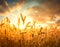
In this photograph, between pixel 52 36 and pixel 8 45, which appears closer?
pixel 8 45

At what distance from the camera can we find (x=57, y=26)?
2461 millimetres

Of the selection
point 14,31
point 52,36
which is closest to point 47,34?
point 52,36

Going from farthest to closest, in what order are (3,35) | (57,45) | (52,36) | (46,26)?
(46,26), (52,36), (57,45), (3,35)

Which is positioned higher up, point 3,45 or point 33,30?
point 33,30

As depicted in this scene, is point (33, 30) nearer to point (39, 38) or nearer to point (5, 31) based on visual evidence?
point (39, 38)

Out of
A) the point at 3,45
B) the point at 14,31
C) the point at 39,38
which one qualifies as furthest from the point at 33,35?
the point at 3,45

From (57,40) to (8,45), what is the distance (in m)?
0.72

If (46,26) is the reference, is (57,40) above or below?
below

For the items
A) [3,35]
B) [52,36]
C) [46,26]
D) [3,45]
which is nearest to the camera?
[3,45]

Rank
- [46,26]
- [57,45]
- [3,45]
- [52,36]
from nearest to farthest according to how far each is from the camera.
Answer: [3,45] → [57,45] → [52,36] → [46,26]

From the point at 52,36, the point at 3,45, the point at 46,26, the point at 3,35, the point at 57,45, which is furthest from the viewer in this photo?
the point at 46,26

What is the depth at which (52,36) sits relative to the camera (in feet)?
7.82

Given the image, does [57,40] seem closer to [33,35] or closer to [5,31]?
[33,35]

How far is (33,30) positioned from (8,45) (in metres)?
0.46
